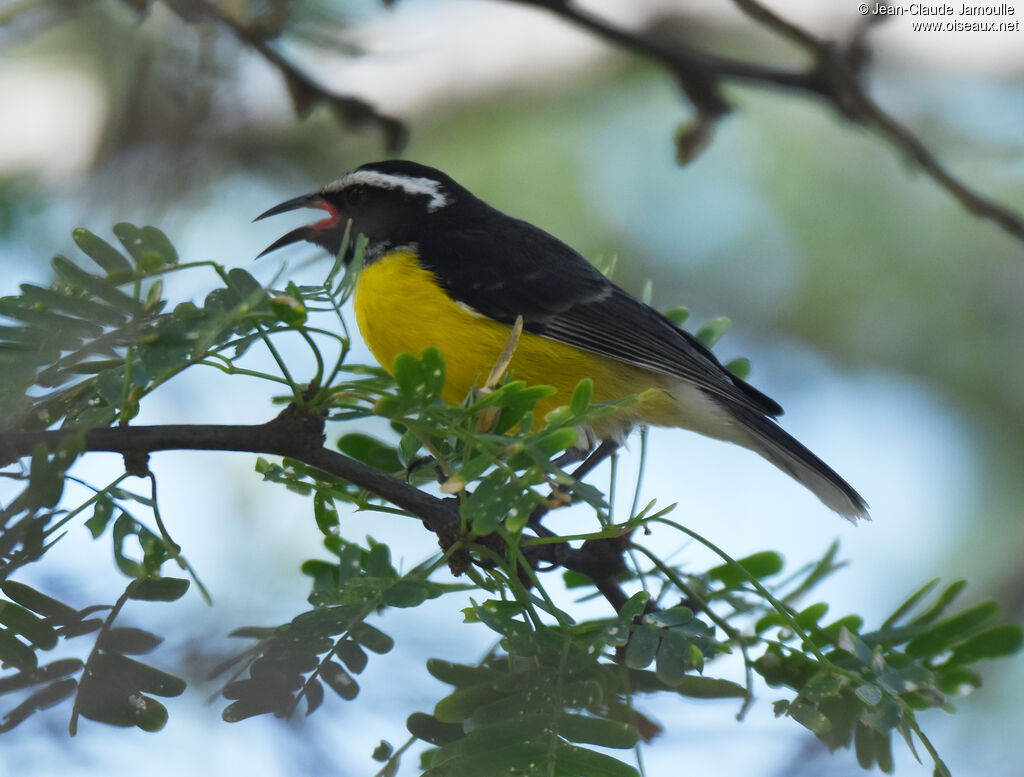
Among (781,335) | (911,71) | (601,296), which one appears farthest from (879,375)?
(601,296)

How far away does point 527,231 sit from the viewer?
4797 mm

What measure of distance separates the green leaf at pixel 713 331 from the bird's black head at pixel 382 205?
4.21 ft

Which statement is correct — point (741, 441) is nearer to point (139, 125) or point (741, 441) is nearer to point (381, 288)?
point (381, 288)

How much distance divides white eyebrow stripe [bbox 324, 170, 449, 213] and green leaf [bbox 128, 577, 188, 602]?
278 cm

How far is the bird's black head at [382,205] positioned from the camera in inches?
183

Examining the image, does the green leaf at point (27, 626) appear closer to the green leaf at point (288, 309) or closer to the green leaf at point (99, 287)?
the green leaf at point (99, 287)

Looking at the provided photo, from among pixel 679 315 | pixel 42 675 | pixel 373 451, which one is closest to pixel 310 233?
pixel 373 451

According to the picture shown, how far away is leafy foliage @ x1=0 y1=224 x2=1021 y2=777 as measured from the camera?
208 cm

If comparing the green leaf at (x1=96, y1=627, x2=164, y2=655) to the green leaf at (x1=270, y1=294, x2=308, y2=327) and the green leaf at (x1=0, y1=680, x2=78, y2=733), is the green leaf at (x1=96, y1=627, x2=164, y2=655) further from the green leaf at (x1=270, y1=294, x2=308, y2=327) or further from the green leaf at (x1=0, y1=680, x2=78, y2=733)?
the green leaf at (x1=270, y1=294, x2=308, y2=327)

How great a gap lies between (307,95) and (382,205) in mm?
631

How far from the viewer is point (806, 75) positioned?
4211mm

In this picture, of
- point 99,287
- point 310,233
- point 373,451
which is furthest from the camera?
point 310,233

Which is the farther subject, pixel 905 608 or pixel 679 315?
pixel 679 315

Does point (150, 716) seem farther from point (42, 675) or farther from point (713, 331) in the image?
point (713, 331)
